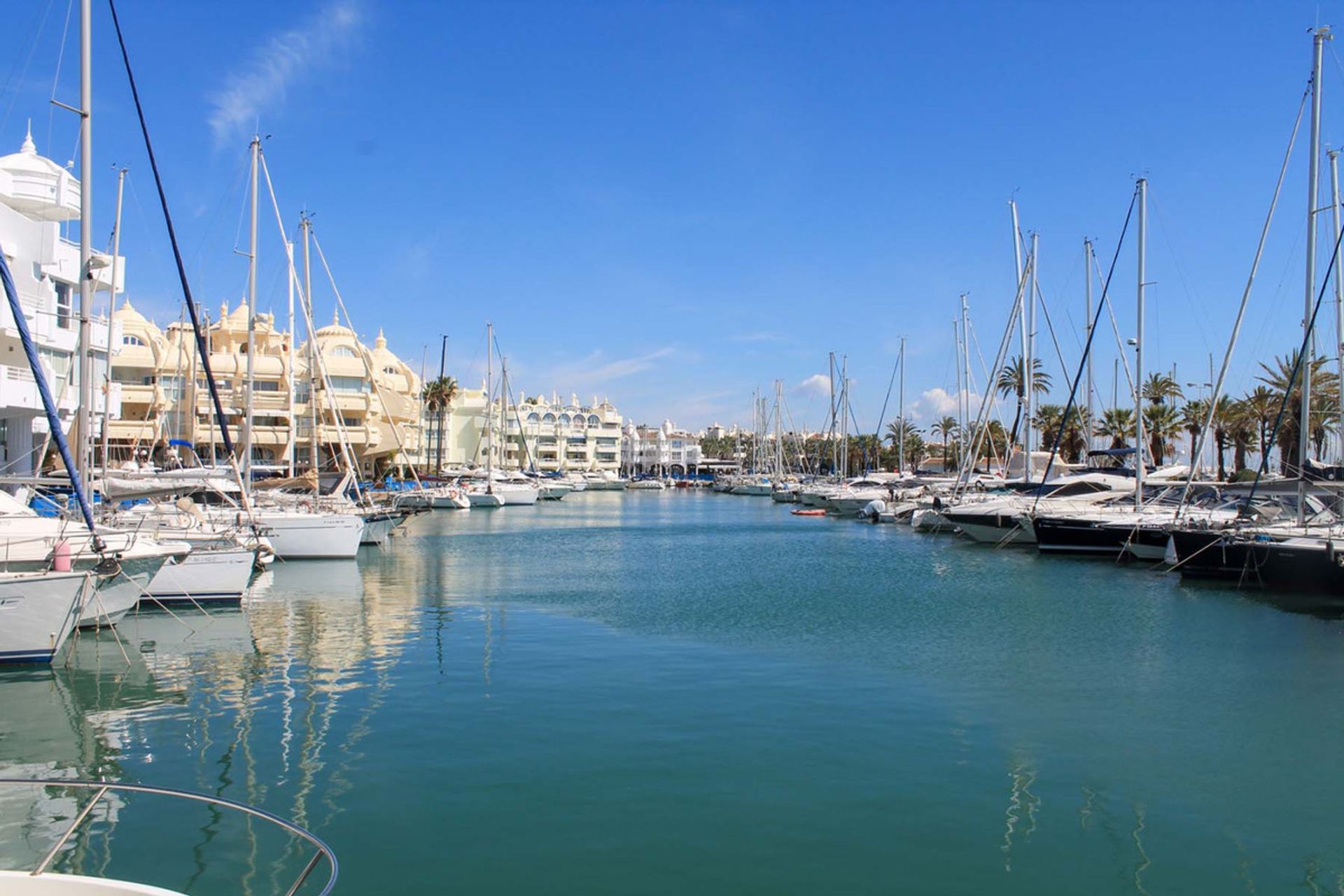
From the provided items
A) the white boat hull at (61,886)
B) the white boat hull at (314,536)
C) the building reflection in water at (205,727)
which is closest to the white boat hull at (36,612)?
the building reflection in water at (205,727)

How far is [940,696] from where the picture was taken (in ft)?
56.3

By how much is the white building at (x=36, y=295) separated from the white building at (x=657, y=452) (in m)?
144

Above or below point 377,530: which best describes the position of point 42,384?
above

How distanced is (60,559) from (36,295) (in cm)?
2261

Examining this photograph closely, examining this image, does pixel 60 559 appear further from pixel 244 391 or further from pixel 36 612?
pixel 244 391

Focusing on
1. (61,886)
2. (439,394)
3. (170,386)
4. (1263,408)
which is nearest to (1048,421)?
(1263,408)

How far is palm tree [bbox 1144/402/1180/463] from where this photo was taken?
7388 cm

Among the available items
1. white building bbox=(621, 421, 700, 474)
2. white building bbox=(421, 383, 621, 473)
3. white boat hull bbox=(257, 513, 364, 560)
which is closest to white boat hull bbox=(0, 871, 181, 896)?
white boat hull bbox=(257, 513, 364, 560)

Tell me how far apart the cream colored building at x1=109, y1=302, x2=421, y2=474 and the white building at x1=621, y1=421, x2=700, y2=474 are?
9552 centimetres

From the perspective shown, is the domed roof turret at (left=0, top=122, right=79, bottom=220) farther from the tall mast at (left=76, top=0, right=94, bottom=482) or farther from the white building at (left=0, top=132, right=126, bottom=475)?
the tall mast at (left=76, top=0, right=94, bottom=482)

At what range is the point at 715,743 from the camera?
555 inches

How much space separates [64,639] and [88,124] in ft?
35.3

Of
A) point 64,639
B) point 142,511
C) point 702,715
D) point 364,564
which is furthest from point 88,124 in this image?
point 364,564

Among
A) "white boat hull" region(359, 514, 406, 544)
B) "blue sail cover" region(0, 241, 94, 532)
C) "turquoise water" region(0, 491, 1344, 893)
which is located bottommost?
"turquoise water" region(0, 491, 1344, 893)
